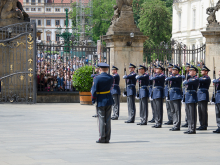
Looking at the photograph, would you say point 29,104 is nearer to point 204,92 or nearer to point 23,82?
point 23,82

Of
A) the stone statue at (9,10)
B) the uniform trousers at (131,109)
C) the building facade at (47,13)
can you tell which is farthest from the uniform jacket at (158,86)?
the building facade at (47,13)

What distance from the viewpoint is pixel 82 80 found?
60.0 ft

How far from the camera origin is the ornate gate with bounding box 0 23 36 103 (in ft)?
59.5

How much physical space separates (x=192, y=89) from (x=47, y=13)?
116392 millimetres

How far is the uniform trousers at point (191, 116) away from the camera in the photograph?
11156mm

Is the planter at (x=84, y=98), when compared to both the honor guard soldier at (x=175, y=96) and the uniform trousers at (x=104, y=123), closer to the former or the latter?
the honor guard soldier at (x=175, y=96)

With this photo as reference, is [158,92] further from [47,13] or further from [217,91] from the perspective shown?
[47,13]

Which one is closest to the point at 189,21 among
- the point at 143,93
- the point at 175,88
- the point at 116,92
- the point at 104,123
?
the point at 116,92

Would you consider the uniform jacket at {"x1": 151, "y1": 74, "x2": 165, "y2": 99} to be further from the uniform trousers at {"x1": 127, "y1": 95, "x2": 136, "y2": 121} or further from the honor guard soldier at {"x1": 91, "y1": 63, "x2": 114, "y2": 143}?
the honor guard soldier at {"x1": 91, "y1": 63, "x2": 114, "y2": 143}

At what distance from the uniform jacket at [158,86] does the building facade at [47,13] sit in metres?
106

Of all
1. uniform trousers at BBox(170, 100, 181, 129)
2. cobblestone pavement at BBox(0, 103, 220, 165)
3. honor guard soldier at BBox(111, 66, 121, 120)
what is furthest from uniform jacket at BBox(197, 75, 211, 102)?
honor guard soldier at BBox(111, 66, 121, 120)

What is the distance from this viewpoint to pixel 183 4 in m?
56.9

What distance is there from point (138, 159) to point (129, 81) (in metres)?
6.49

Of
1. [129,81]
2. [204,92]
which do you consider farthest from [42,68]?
[204,92]
